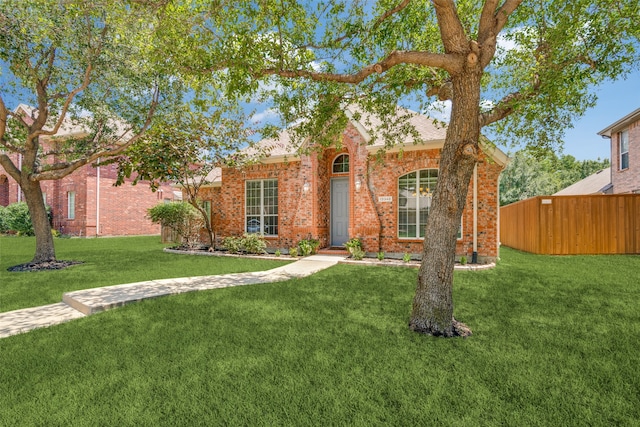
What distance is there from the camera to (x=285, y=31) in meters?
5.39

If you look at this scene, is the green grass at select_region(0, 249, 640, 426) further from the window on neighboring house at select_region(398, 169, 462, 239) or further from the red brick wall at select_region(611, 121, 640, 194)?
the red brick wall at select_region(611, 121, 640, 194)

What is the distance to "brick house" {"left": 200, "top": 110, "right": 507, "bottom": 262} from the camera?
32.0ft

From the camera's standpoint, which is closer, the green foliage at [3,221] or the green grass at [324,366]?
the green grass at [324,366]

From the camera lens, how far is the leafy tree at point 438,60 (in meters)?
4.19

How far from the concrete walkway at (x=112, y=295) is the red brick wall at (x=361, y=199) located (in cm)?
319

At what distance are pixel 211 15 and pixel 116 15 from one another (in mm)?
2825

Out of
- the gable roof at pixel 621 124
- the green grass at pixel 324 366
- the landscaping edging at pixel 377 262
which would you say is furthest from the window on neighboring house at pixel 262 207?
the gable roof at pixel 621 124

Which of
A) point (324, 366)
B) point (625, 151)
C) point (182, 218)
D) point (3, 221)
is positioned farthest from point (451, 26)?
point (3, 221)

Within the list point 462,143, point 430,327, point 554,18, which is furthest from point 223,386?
point 554,18

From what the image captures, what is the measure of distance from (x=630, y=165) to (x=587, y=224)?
7081mm

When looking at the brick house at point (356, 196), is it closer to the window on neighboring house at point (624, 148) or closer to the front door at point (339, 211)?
the front door at point (339, 211)

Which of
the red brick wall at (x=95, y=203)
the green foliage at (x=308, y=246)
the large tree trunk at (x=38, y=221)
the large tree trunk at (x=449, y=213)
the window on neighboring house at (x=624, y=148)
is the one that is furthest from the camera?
the red brick wall at (x=95, y=203)

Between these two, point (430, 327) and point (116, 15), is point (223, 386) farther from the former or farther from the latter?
point (116, 15)

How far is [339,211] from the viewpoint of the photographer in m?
12.5
